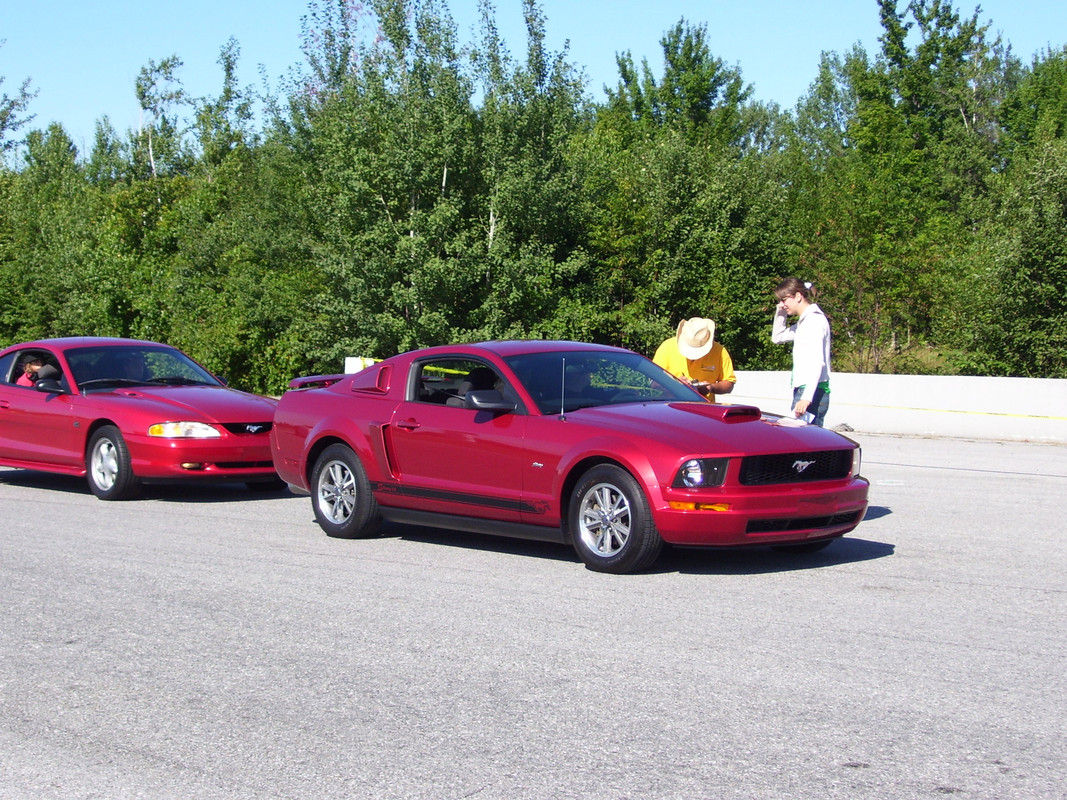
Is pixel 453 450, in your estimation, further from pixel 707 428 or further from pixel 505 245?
pixel 505 245

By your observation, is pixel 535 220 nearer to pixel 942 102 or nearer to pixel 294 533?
pixel 294 533

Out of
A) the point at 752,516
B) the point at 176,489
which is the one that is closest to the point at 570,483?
the point at 752,516

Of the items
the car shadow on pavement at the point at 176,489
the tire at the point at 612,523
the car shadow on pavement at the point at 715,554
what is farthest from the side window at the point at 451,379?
the car shadow on pavement at the point at 176,489

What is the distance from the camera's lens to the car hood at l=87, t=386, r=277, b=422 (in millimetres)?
11523

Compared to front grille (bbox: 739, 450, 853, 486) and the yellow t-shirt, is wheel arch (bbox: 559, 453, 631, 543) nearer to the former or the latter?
front grille (bbox: 739, 450, 853, 486)

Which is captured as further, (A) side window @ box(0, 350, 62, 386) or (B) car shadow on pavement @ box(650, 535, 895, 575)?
(A) side window @ box(0, 350, 62, 386)

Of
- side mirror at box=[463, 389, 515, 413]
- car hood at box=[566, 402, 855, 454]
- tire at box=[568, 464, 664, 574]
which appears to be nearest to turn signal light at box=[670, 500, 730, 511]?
tire at box=[568, 464, 664, 574]

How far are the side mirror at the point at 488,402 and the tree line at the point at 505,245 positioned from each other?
24044mm

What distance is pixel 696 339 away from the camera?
10.8 metres

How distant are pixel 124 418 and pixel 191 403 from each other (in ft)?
2.08

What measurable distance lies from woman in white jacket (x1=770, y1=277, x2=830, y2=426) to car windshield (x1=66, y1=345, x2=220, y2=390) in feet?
21.3

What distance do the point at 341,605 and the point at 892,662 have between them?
9.95 feet

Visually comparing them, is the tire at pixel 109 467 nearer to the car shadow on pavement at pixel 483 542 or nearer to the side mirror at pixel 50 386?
the side mirror at pixel 50 386

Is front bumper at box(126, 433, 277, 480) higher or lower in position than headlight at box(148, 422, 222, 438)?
lower
